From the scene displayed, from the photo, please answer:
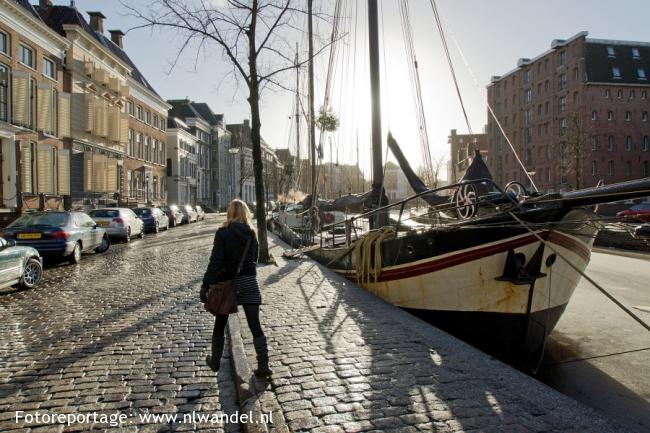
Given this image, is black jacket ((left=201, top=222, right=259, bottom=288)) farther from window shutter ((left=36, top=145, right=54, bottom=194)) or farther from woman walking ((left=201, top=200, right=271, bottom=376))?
window shutter ((left=36, top=145, right=54, bottom=194))

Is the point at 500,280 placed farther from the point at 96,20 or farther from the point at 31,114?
the point at 96,20

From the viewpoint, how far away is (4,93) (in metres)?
23.7

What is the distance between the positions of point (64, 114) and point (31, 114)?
11.4 ft

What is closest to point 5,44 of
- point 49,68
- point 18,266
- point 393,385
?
point 49,68

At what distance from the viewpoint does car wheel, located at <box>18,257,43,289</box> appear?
30.7ft

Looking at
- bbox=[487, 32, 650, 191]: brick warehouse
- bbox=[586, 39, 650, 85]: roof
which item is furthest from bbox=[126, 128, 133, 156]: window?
bbox=[586, 39, 650, 85]: roof

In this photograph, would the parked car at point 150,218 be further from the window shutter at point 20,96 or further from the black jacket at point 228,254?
the black jacket at point 228,254

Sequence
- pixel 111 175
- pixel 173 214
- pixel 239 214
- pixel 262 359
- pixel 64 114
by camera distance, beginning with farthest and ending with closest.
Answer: pixel 111 175, pixel 173 214, pixel 64 114, pixel 239 214, pixel 262 359

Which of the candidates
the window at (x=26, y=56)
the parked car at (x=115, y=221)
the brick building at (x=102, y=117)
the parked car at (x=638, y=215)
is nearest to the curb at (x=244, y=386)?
the parked car at (x=638, y=215)

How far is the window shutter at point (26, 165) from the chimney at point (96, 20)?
1760 centimetres

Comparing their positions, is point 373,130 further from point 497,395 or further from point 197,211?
point 197,211

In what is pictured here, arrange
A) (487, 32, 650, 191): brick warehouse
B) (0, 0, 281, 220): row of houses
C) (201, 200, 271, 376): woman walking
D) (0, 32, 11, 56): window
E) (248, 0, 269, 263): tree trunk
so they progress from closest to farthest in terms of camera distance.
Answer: (201, 200, 271, 376): woman walking → (248, 0, 269, 263): tree trunk → (0, 32, 11, 56): window → (0, 0, 281, 220): row of houses → (487, 32, 650, 191): brick warehouse

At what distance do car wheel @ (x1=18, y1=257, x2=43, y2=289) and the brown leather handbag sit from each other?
674cm

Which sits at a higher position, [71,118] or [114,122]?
[114,122]
